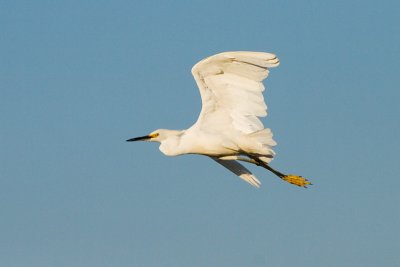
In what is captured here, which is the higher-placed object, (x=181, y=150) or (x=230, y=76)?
(x=230, y=76)

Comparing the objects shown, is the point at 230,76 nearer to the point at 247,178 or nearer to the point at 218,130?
the point at 218,130

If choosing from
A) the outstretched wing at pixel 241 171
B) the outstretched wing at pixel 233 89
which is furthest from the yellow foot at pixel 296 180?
the outstretched wing at pixel 233 89

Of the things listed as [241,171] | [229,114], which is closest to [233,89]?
[229,114]

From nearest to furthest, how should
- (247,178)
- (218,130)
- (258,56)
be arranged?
(258,56) < (218,130) < (247,178)

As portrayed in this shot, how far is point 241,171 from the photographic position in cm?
2895

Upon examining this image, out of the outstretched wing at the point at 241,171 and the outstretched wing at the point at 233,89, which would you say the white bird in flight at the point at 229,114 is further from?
the outstretched wing at the point at 241,171

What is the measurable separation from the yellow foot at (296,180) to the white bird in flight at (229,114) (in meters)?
1.90

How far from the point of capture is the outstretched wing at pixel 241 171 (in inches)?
1136

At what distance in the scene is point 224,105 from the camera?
88.4 feet

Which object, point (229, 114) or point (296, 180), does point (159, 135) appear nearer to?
point (229, 114)

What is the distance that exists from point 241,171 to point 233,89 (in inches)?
126

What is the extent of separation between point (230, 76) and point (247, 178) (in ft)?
12.4

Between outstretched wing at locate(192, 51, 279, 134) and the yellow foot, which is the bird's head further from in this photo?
the yellow foot

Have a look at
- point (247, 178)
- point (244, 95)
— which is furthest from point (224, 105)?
point (247, 178)
